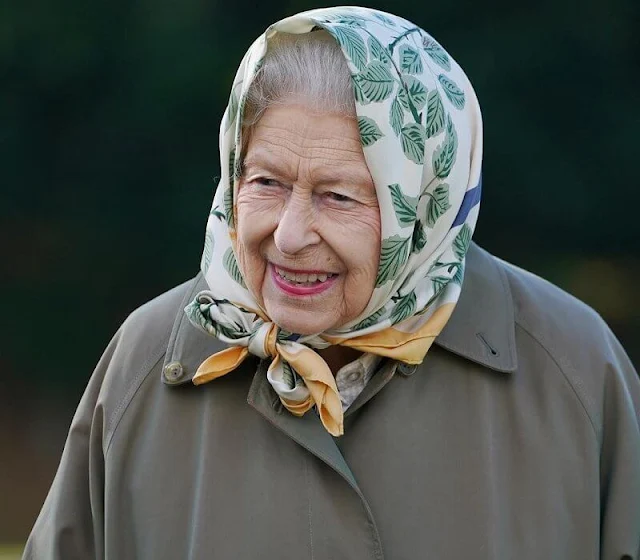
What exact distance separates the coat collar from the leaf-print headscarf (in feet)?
0.18

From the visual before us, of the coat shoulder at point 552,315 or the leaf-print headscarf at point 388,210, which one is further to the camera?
the coat shoulder at point 552,315

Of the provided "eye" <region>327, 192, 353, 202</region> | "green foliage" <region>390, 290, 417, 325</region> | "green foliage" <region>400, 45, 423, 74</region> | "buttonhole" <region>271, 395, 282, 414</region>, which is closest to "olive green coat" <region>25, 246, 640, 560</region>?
"buttonhole" <region>271, 395, 282, 414</region>

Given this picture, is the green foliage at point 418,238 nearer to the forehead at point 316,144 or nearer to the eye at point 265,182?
the forehead at point 316,144

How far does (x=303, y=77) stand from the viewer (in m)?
2.34

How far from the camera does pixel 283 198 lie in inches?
94.2

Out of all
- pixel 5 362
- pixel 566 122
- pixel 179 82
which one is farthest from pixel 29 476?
pixel 566 122

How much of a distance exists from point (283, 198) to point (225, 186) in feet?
0.53

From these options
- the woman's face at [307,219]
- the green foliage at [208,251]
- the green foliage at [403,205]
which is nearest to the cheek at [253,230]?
the woman's face at [307,219]

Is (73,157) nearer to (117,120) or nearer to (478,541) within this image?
(117,120)

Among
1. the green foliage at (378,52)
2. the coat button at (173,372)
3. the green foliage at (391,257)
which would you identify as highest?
the green foliage at (378,52)

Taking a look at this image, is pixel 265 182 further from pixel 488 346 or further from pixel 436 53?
pixel 488 346

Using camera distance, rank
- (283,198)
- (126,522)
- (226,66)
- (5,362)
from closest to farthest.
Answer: (283,198), (126,522), (226,66), (5,362)

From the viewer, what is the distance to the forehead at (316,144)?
7.65 ft

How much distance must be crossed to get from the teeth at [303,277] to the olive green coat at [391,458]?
224mm
